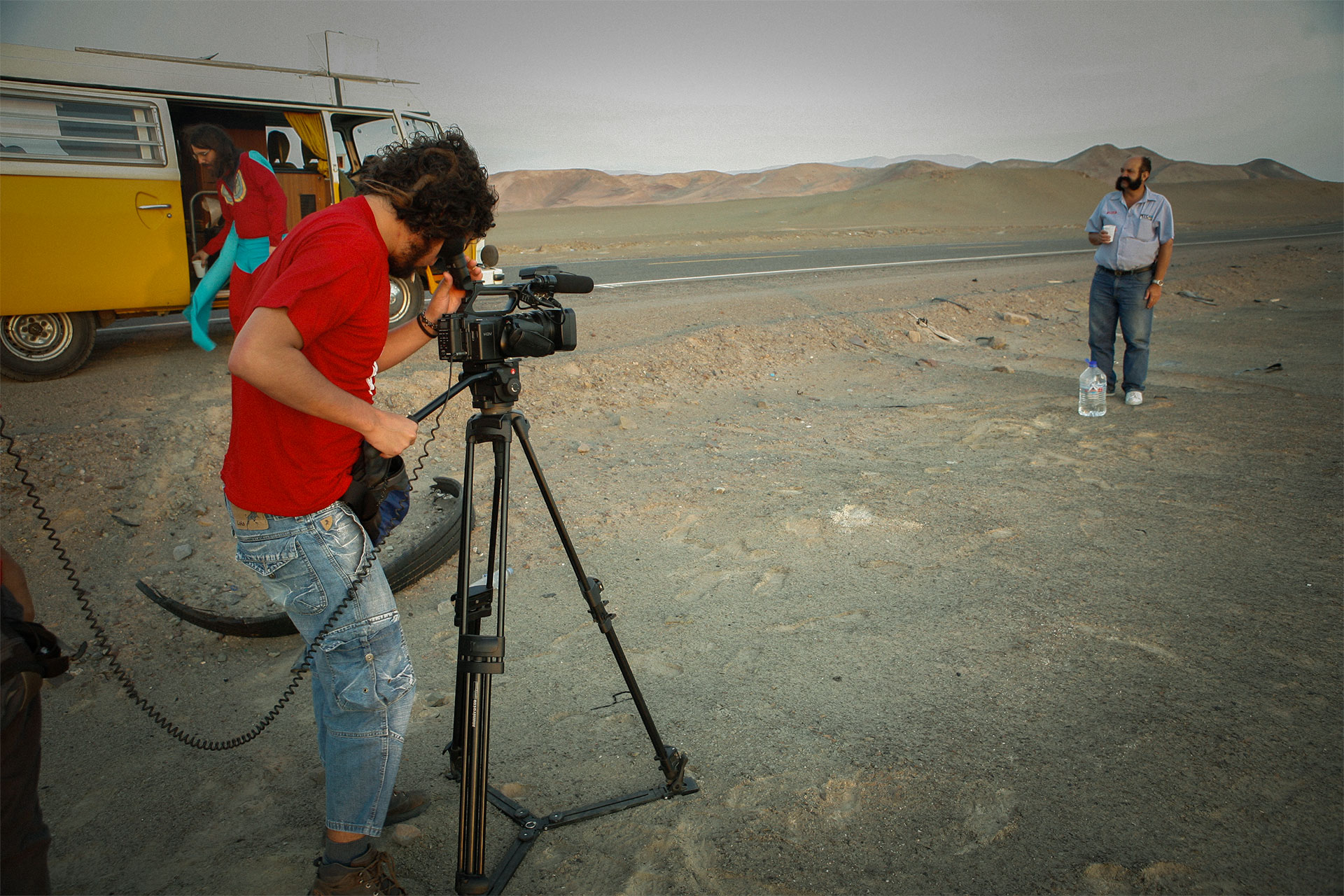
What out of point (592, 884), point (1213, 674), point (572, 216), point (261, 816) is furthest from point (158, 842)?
point (572, 216)

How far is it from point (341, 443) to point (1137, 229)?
6601mm

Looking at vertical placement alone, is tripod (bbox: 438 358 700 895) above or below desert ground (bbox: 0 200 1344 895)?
above

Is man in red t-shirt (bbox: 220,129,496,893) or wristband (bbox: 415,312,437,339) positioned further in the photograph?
wristband (bbox: 415,312,437,339)

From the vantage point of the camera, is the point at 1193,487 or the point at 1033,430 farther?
the point at 1033,430

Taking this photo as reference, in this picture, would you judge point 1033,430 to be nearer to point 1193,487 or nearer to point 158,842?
point 1193,487

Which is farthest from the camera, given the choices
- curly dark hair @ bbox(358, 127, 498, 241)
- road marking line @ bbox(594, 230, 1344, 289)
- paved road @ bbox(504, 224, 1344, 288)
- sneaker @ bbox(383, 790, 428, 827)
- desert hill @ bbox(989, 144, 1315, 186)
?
desert hill @ bbox(989, 144, 1315, 186)

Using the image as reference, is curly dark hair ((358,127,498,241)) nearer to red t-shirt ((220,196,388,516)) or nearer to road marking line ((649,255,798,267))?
red t-shirt ((220,196,388,516))

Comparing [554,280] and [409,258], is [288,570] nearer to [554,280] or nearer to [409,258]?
[409,258]

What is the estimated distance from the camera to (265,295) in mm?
1692

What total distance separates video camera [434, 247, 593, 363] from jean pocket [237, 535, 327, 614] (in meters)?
0.59

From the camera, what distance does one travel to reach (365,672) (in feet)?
6.48

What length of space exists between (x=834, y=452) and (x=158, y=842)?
439cm

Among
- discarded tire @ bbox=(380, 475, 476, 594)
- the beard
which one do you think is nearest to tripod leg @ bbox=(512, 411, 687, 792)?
the beard

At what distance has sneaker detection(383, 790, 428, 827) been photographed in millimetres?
2443
